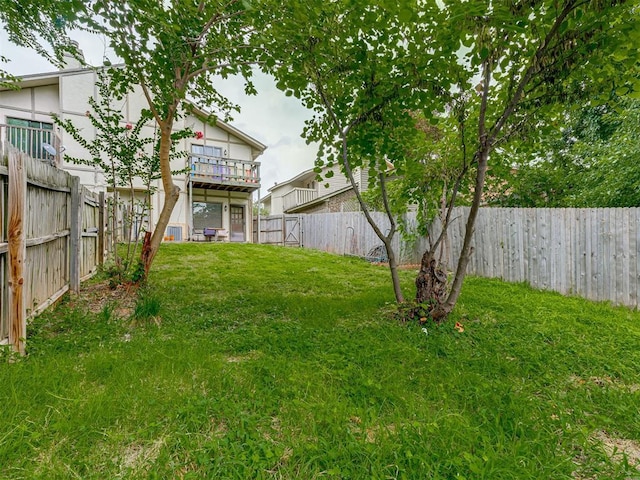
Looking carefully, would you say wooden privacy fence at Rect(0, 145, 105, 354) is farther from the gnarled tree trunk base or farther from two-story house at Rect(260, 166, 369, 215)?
two-story house at Rect(260, 166, 369, 215)

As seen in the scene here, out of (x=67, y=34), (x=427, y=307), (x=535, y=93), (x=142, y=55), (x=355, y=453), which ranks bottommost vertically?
(x=355, y=453)

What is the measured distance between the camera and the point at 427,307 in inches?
139

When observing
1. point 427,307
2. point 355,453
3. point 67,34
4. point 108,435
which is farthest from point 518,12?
point 67,34

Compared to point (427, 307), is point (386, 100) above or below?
above

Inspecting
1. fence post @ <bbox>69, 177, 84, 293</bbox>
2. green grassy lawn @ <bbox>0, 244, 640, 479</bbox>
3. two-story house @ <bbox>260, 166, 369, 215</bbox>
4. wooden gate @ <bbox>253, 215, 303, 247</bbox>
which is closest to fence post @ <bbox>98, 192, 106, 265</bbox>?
fence post @ <bbox>69, 177, 84, 293</bbox>

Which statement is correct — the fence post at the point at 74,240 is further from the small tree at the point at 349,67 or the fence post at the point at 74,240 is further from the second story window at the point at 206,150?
the second story window at the point at 206,150

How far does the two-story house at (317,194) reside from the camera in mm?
14938

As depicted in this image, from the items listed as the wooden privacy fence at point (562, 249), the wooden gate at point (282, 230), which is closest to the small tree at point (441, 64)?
the wooden privacy fence at point (562, 249)

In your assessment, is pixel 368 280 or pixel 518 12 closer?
pixel 518 12

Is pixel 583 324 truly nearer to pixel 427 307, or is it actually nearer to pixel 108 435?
pixel 427 307

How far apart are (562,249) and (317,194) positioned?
1441 cm

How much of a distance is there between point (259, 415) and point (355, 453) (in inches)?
23.6

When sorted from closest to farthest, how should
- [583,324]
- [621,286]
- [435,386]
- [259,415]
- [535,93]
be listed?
[259,415] → [435,386] → [535,93] → [583,324] → [621,286]

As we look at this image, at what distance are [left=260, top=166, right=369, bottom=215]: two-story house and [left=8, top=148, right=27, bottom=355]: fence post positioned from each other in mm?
10874
